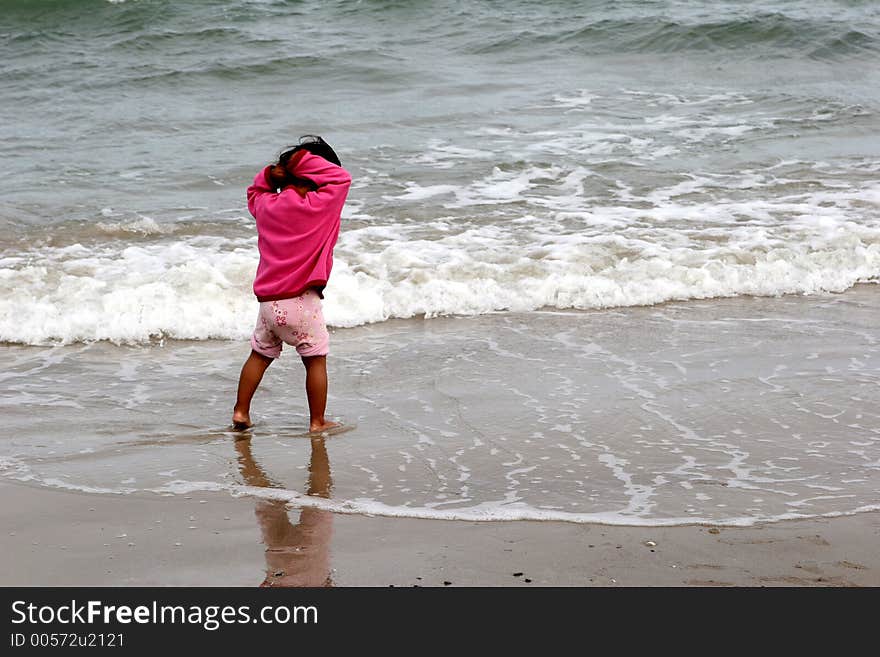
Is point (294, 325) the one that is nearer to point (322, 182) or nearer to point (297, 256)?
point (297, 256)

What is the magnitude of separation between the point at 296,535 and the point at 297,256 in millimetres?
1500

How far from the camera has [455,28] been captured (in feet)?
54.4

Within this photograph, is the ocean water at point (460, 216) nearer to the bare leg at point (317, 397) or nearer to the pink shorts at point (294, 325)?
the bare leg at point (317, 397)

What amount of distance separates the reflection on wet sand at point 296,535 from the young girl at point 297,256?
584mm

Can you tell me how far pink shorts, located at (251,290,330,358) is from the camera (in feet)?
15.5

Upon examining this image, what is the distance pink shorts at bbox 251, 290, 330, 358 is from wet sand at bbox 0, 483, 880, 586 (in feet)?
3.74

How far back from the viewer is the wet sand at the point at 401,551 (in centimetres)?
319

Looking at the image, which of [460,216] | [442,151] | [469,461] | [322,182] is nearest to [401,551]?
[469,461]

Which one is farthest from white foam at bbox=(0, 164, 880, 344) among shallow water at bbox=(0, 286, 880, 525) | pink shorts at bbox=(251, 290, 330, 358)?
pink shorts at bbox=(251, 290, 330, 358)

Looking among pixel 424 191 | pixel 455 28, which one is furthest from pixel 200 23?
pixel 424 191

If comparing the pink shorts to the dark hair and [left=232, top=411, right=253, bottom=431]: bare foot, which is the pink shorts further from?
the dark hair

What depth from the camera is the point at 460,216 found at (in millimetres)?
8805

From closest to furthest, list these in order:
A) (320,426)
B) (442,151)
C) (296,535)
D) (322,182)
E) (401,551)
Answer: (401,551) < (296,535) < (322,182) < (320,426) < (442,151)
